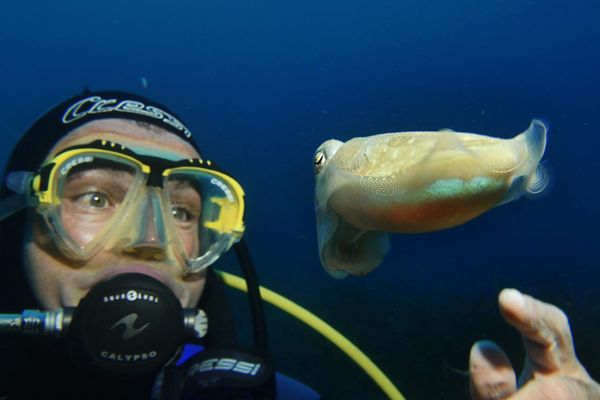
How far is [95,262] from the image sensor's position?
260cm

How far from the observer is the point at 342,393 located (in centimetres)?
1106

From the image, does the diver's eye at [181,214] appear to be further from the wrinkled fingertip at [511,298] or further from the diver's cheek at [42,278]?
the wrinkled fingertip at [511,298]

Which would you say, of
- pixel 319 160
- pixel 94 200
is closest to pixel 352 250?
pixel 319 160

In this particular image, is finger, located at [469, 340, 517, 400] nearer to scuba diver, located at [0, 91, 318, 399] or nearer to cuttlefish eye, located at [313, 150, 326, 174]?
cuttlefish eye, located at [313, 150, 326, 174]

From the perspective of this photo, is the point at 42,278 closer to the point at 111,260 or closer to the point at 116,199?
the point at 111,260

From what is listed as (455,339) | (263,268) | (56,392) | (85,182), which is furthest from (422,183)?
(263,268)

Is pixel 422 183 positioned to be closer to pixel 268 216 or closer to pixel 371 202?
pixel 371 202

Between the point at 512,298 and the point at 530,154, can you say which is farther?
the point at 530,154

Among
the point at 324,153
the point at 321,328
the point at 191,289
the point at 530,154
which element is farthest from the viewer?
the point at 321,328

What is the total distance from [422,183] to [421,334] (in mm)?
10640

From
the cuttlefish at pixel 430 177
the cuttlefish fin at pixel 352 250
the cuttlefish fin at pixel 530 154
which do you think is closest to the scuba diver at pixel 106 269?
the cuttlefish fin at pixel 352 250

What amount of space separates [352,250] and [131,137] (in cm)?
158

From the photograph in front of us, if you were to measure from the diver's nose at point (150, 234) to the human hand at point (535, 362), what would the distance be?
1.84 meters

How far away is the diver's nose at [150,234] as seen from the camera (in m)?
2.70
